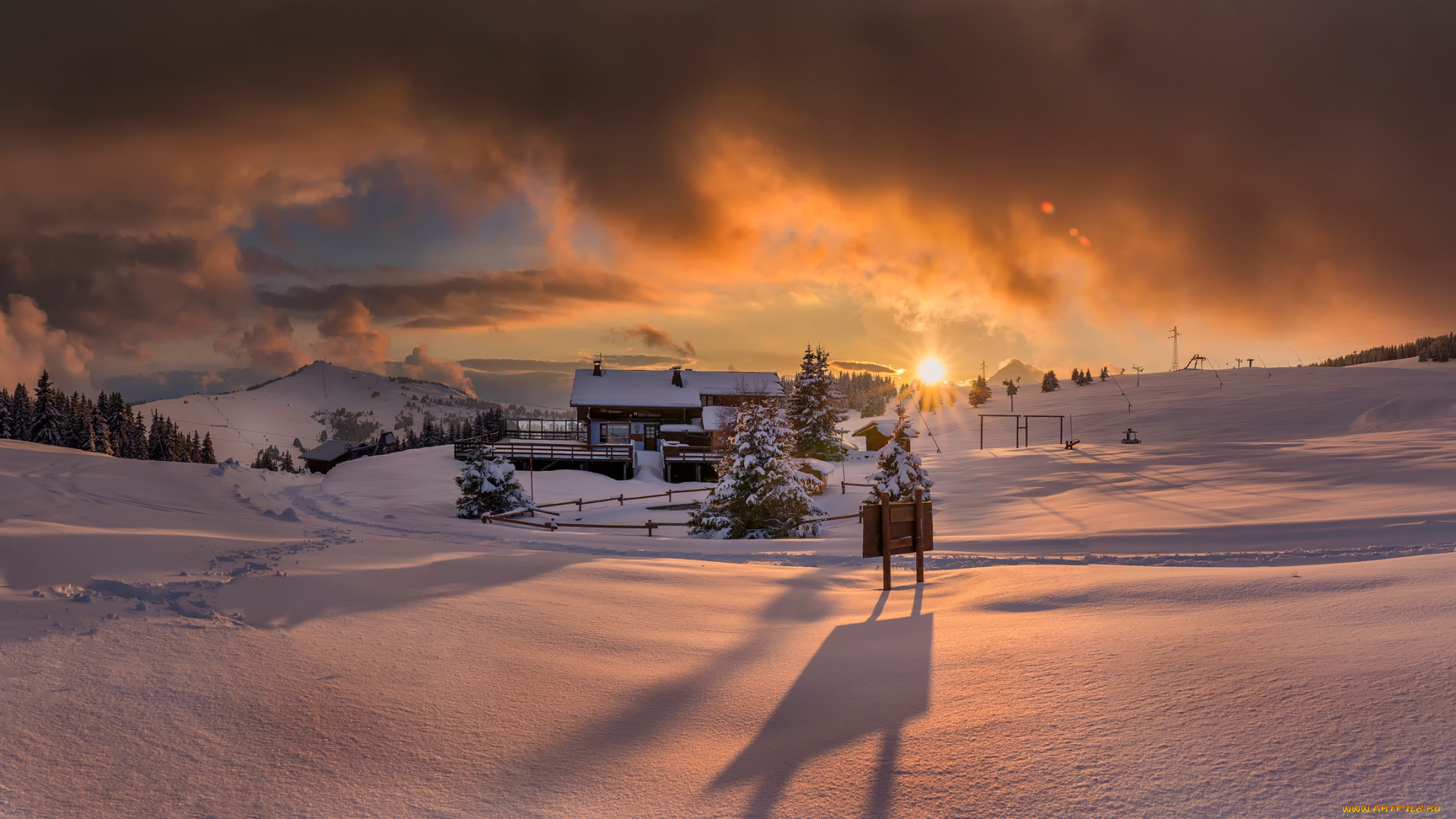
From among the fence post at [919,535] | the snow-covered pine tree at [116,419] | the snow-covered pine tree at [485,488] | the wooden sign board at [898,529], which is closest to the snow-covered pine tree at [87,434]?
the snow-covered pine tree at [116,419]

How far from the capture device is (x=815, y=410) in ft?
179

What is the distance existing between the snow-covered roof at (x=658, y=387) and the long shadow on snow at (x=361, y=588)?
158ft

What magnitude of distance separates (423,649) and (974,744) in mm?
4361

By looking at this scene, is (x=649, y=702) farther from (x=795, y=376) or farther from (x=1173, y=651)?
(x=795, y=376)

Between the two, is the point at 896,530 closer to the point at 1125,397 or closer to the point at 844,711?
the point at 844,711

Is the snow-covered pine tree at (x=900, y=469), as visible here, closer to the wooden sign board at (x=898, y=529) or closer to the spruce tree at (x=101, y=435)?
the wooden sign board at (x=898, y=529)

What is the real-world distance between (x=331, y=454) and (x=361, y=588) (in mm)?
73197

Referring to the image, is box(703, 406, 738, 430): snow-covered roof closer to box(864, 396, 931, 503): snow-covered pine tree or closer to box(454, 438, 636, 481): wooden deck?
box(454, 438, 636, 481): wooden deck

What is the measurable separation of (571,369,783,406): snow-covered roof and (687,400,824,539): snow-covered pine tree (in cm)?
3288

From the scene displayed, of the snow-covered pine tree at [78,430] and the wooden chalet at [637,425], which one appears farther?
the snow-covered pine tree at [78,430]

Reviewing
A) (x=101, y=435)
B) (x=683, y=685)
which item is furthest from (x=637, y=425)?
(x=101, y=435)

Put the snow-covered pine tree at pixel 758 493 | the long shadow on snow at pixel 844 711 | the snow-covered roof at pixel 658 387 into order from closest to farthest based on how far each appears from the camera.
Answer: the long shadow on snow at pixel 844 711
the snow-covered pine tree at pixel 758 493
the snow-covered roof at pixel 658 387

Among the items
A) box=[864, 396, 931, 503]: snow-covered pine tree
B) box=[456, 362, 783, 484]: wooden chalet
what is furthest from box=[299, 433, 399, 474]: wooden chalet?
box=[864, 396, 931, 503]: snow-covered pine tree

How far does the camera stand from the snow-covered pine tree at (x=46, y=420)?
6156 cm
